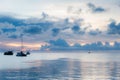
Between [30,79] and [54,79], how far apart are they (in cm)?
725

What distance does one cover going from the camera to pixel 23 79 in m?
88.3

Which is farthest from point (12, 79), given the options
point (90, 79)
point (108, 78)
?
point (108, 78)

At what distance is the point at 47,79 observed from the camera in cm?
8825

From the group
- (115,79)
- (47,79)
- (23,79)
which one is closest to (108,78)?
(115,79)

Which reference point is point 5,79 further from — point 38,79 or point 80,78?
point 80,78

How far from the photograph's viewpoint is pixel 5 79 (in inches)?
3526

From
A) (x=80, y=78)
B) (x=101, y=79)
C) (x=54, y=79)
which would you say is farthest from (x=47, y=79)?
(x=101, y=79)

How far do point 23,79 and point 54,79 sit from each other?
9313mm

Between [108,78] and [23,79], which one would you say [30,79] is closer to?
[23,79]

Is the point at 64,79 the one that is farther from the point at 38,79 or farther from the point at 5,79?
the point at 5,79

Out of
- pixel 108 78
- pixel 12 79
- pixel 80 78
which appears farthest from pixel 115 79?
pixel 12 79

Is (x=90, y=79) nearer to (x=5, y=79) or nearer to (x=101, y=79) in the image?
(x=101, y=79)

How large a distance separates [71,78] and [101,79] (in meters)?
9.10

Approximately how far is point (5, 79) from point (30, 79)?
779cm
